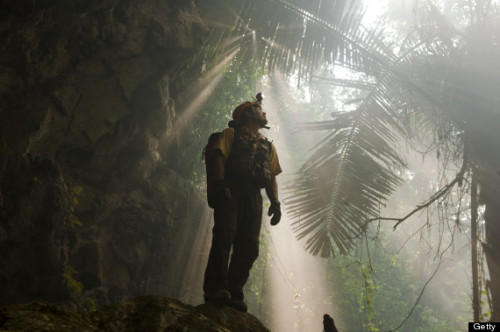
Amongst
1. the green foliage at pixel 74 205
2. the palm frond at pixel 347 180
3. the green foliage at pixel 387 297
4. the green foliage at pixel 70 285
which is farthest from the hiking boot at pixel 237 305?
the green foliage at pixel 387 297

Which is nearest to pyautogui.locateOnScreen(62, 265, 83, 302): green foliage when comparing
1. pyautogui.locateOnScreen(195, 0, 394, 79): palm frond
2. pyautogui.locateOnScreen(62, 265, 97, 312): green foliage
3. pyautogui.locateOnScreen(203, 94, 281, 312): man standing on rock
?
pyautogui.locateOnScreen(62, 265, 97, 312): green foliage

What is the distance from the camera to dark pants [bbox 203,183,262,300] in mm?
2639

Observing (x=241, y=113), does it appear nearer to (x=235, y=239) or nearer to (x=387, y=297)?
(x=235, y=239)

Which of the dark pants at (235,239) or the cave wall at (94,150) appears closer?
→ the dark pants at (235,239)

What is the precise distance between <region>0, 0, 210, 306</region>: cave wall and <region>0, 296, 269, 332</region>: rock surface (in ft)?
9.96

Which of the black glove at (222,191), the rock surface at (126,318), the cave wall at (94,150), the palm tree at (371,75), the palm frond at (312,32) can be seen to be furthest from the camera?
the cave wall at (94,150)

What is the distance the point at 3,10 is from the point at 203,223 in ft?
18.1

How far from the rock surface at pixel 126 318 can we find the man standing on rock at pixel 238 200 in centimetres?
39

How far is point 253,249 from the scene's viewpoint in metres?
2.89

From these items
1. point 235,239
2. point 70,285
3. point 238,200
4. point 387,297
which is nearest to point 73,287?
point 70,285

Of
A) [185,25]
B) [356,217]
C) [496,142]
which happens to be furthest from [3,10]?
[496,142]

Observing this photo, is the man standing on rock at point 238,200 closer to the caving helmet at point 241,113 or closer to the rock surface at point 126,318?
the caving helmet at point 241,113

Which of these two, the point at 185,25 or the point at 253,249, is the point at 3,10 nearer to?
the point at 185,25

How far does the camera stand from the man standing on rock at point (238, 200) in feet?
8.87
